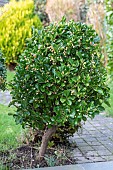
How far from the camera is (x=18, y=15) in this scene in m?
9.73

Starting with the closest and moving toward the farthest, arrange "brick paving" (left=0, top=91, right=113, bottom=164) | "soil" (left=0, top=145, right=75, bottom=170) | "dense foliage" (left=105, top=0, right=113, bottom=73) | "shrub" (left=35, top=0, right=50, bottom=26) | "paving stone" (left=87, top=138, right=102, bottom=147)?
"soil" (left=0, top=145, right=75, bottom=170)
"brick paving" (left=0, top=91, right=113, bottom=164)
"paving stone" (left=87, top=138, right=102, bottom=147)
"dense foliage" (left=105, top=0, right=113, bottom=73)
"shrub" (left=35, top=0, right=50, bottom=26)

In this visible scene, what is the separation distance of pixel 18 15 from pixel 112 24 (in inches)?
149

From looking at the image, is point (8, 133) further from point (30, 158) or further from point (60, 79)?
point (60, 79)

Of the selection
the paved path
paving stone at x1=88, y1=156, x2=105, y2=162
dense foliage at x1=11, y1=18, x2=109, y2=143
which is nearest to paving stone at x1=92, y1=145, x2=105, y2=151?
paving stone at x1=88, y1=156, x2=105, y2=162

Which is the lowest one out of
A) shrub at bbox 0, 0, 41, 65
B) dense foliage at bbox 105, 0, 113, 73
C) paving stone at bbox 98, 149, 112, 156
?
paving stone at bbox 98, 149, 112, 156

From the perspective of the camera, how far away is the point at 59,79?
9.95 feet

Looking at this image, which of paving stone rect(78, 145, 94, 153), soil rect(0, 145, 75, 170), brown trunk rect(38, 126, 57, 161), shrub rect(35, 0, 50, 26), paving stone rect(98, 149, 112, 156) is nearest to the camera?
soil rect(0, 145, 75, 170)

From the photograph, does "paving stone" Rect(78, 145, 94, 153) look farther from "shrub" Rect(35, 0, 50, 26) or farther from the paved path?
"shrub" Rect(35, 0, 50, 26)

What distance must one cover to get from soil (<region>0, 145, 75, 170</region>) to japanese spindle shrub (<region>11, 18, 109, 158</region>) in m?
0.14

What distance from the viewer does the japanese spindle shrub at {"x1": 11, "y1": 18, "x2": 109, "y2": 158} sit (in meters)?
3.05

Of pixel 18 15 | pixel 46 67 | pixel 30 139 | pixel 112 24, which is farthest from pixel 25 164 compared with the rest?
pixel 18 15

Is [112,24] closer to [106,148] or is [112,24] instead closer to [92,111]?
[106,148]

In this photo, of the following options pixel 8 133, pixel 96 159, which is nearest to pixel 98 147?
pixel 96 159

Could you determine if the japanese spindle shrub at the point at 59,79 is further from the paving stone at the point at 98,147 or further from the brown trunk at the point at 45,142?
the paving stone at the point at 98,147
